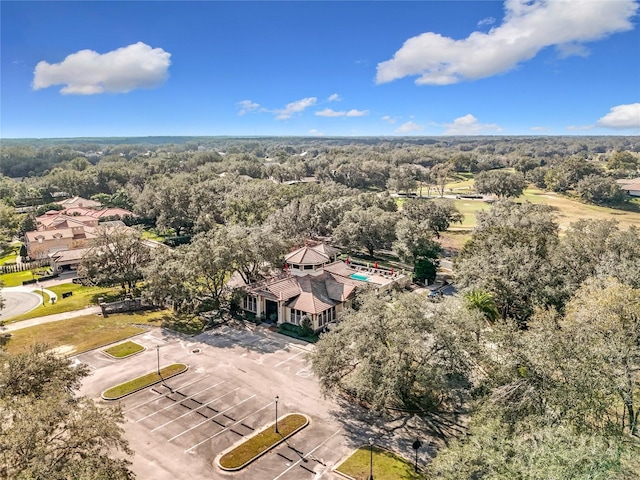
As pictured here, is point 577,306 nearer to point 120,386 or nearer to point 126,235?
point 120,386

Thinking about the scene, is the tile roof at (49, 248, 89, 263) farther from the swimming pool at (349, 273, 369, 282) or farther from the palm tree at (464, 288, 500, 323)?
the palm tree at (464, 288, 500, 323)

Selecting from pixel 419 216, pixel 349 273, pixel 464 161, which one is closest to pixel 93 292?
pixel 349 273

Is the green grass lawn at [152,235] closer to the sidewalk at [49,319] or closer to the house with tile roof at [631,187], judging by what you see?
the sidewalk at [49,319]

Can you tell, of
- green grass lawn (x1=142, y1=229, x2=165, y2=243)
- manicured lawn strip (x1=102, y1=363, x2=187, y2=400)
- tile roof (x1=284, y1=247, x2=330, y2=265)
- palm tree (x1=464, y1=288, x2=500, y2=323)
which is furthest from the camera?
green grass lawn (x1=142, y1=229, x2=165, y2=243)

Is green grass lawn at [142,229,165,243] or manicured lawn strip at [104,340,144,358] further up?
green grass lawn at [142,229,165,243]

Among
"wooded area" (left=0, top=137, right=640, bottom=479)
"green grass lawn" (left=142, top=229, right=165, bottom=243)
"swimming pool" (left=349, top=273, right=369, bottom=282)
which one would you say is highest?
"wooded area" (left=0, top=137, right=640, bottom=479)

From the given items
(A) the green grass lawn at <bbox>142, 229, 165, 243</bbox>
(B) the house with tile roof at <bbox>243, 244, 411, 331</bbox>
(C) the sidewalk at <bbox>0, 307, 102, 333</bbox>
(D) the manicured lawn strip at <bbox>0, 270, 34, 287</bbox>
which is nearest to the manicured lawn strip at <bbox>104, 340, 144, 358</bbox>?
(C) the sidewalk at <bbox>0, 307, 102, 333</bbox>

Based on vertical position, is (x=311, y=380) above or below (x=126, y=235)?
below

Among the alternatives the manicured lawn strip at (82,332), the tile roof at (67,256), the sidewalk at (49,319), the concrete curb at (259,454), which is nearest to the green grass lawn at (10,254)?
the tile roof at (67,256)
